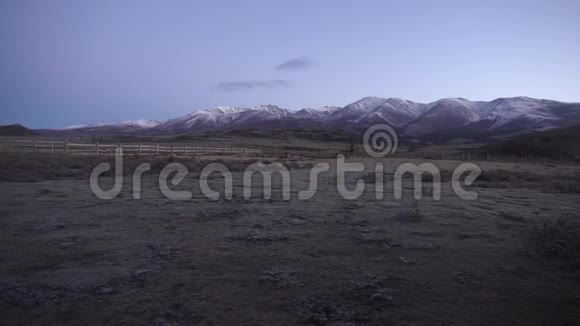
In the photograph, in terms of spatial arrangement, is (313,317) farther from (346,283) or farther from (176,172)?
(176,172)

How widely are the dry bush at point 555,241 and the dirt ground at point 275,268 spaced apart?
16 cm

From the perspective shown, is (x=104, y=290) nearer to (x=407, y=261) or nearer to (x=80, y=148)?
(x=407, y=261)

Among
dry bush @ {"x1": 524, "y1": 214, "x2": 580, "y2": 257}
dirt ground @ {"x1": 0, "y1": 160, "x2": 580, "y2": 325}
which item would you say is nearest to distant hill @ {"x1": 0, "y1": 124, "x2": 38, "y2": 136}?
dirt ground @ {"x1": 0, "y1": 160, "x2": 580, "y2": 325}

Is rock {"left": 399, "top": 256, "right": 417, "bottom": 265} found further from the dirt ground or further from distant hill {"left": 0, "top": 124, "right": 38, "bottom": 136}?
distant hill {"left": 0, "top": 124, "right": 38, "bottom": 136}

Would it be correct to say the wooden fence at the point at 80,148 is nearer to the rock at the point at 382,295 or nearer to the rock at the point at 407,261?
the rock at the point at 407,261

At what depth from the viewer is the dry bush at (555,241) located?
5609 millimetres

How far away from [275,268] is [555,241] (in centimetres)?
468

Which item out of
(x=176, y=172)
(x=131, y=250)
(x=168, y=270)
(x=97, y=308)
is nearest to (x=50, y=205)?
(x=131, y=250)

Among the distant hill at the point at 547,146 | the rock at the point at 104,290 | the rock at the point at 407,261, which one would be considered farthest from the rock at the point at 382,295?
the distant hill at the point at 547,146

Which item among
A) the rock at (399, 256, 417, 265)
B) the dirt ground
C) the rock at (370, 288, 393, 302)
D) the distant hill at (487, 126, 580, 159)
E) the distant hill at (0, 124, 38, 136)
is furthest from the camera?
the distant hill at (0, 124, 38, 136)

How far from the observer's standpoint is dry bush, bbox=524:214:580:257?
561 centimetres

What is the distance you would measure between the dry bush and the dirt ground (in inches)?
6.2

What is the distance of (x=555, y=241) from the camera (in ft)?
19.6

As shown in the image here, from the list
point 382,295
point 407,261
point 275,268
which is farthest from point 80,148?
point 382,295
